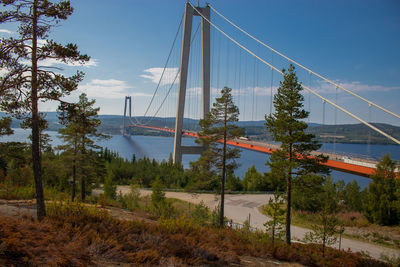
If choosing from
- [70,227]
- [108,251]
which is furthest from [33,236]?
[108,251]

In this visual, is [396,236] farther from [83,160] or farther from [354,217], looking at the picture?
[83,160]

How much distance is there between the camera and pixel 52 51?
564cm

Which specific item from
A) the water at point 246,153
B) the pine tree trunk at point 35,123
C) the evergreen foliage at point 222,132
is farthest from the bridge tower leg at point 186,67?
the pine tree trunk at point 35,123

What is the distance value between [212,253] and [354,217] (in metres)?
17.6

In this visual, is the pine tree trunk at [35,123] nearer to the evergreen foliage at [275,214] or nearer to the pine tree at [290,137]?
the evergreen foliage at [275,214]

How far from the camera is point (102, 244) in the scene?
4156 millimetres

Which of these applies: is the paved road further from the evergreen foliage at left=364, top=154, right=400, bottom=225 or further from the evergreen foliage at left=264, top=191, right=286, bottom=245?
the evergreen foliage at left=264, top=191, right=286, bottom=245

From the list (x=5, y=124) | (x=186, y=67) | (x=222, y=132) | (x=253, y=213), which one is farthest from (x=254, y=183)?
(x=5, y=124)

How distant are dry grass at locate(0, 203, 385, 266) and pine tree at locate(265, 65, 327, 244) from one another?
436 cm

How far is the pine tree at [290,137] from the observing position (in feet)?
34.2

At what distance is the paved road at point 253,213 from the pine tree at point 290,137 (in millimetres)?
4114

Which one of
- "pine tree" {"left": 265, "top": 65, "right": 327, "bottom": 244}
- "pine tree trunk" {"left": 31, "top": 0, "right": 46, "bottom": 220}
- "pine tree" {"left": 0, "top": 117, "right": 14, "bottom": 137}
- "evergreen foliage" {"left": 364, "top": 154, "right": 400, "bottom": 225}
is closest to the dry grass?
"pine tree trunk" {"left": 31, "top": 0, "right": 46, "bottom": 220}

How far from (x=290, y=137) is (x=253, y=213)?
10870 millimetres

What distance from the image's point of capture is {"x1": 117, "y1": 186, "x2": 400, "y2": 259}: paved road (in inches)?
488
